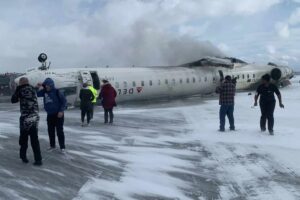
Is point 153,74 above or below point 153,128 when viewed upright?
above

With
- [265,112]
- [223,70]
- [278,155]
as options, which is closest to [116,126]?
[265,112]

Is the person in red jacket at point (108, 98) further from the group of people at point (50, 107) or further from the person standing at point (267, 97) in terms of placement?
the person standing at point (267, 97)

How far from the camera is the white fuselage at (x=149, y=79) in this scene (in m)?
24.1

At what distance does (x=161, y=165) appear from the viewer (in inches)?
357

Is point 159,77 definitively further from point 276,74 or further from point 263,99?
point 263,99

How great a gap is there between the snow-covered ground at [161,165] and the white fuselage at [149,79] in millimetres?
9294

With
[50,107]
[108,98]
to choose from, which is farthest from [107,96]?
[50,107]

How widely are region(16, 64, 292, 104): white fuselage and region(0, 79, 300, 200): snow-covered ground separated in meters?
9.29

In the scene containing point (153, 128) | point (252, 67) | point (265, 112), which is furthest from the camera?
point (252, 67)

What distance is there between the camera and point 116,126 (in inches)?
621

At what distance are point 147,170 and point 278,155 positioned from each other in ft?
10.0

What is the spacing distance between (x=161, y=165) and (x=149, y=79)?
1876cm

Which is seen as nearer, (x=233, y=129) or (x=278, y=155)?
(x=278, y=155)

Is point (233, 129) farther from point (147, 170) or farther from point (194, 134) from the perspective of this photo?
point (147, 170)
